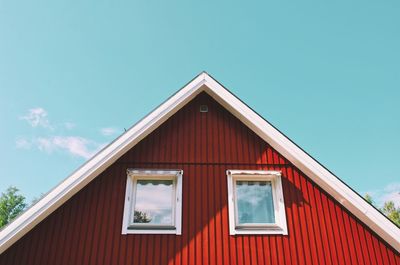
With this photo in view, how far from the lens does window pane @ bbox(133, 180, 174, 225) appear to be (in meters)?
6.55

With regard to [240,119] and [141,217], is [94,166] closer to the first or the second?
[141,217]

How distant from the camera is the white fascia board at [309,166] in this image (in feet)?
20.0

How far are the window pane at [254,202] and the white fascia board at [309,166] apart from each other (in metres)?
0.95

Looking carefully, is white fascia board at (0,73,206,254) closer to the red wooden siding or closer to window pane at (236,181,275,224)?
the red wooden siding

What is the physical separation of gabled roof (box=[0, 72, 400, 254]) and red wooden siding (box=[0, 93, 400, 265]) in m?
0.21

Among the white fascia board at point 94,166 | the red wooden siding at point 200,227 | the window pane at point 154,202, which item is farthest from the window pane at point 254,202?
the white fascia board at point 94,166

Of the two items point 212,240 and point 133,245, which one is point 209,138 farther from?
point 133,245

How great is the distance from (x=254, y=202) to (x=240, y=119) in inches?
83.9

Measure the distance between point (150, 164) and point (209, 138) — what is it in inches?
61.8

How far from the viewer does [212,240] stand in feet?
20.3

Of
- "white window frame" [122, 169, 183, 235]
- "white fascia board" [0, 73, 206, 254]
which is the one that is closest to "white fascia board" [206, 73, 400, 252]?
"white fascia board" [0, 73, 206, 254]

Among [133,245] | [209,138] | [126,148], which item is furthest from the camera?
[209,138]

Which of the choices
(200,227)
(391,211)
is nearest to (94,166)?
(200,227)

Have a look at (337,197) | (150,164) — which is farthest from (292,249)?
(150,164)
